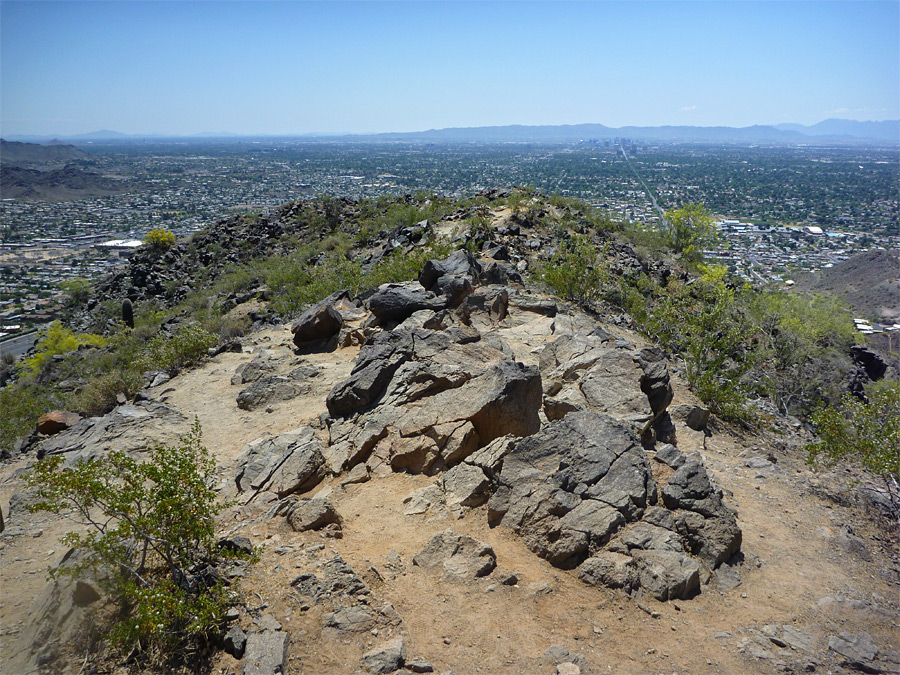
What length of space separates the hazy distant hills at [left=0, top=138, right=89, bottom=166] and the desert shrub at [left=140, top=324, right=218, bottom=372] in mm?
201700

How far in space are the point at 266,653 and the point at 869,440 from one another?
1006cm

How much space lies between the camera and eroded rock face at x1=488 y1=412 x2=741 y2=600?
20.0 ft

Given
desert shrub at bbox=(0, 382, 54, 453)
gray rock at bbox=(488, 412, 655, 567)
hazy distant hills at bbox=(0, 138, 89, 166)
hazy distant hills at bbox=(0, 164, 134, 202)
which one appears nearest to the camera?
gray rock at bbox=(488, 412, 655, 567)

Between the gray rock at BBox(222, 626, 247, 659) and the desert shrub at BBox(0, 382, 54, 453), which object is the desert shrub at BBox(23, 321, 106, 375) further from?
the gray rock at BBox(222, 626, 247, 659)

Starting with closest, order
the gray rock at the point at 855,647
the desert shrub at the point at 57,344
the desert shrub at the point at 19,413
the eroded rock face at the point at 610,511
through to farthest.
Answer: the gray rock at the point at 855,647
the eroded rock face at the point at 610,511
the desert shrub at the point at 19,413
the desert shrub at the point at 57,344

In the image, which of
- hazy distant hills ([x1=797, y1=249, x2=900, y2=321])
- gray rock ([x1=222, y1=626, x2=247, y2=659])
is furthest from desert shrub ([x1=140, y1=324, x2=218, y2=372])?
hazy distant hills ([x1=797, y1=249, x2=900, y2=321])

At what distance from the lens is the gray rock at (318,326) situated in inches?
564

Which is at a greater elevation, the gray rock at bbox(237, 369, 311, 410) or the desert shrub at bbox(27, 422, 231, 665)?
the desert shrub at bbox(27, 422, 231, 665)

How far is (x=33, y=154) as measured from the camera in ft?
591

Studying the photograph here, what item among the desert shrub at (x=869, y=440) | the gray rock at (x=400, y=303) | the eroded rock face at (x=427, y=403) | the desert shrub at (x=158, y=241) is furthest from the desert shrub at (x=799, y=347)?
the desert shrub at (x=158, y=241)

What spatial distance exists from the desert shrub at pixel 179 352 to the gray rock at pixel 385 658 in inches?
478

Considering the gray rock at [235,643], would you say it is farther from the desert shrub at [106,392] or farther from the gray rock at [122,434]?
the desert shrub at [106,392]

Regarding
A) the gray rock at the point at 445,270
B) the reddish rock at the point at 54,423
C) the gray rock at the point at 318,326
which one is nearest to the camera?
the reddish rock at the point at 54,423

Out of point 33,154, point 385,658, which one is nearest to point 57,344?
point 385,658
